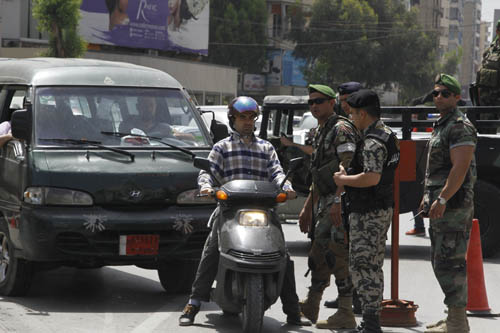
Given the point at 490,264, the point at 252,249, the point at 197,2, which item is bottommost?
the point at 490,264

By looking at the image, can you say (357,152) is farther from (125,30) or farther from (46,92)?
(125,30)

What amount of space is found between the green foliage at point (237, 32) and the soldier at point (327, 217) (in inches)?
2503

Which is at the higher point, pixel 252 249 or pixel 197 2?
pixel 197 2

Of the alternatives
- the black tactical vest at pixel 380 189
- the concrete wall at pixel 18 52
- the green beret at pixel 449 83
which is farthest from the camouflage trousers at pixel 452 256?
the concrete wall at pixel 18 52

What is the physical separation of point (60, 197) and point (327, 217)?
2087 millimetres

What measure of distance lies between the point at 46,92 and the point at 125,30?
47.5m

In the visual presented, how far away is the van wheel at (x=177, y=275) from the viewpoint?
28.6 ft

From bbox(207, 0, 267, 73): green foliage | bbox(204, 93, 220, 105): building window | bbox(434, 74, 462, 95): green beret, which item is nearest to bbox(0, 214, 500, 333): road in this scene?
bbox(434, 74, 462, 95): green beret

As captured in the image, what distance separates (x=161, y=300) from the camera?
8516mm

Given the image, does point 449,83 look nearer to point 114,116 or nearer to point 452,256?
point 452,256

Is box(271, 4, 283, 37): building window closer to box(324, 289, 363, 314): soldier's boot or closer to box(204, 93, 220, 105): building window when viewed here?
box(204, 93, 220, 105): building window

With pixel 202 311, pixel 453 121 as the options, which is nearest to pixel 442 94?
pixel 453 121

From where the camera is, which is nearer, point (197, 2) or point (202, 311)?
point (202, 311)

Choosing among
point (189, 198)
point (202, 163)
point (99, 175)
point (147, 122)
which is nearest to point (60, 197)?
point (99, 175)
